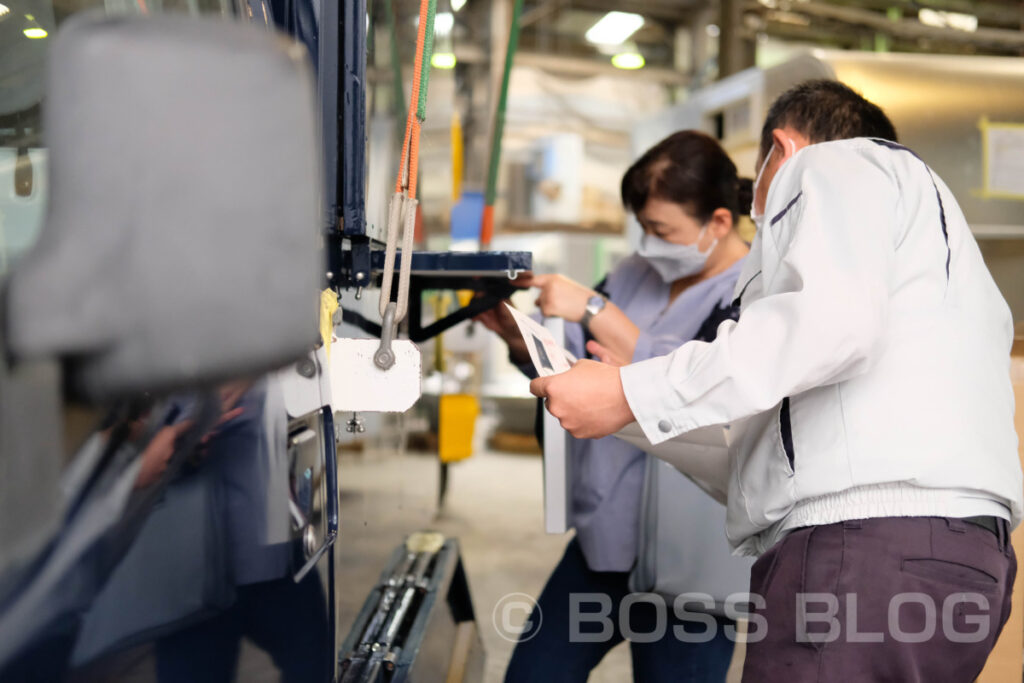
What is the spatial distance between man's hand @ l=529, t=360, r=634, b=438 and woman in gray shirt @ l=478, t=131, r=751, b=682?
1.48 feet

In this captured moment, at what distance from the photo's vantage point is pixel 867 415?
3.14 feet

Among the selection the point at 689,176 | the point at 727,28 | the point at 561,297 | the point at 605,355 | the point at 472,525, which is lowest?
the point at 472,525

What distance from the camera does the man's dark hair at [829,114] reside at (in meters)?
1.21

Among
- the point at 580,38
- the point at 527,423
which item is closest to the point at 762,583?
the point at 527,423

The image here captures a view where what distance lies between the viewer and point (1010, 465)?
98 centimetres

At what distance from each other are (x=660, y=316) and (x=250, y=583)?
49.9 inches

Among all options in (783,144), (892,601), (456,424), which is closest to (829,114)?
(783,144)

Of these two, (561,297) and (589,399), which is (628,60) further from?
(589,399)

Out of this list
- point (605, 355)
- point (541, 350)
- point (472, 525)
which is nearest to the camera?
point (541, 350)

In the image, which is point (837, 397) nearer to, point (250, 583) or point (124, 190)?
point (250, 583)

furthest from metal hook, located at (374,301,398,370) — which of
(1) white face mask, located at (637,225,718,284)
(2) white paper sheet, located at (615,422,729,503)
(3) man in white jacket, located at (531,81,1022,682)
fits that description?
(1) white face mask, located at (637,225,718,284)

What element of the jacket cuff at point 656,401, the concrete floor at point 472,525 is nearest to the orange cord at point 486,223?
the concrete floor at point 472,525

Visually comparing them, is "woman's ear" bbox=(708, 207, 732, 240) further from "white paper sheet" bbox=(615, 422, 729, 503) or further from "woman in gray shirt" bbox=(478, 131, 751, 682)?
"white paper sheet" bbox=(615, 422, 729, 503)

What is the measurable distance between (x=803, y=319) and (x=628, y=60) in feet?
24.6
